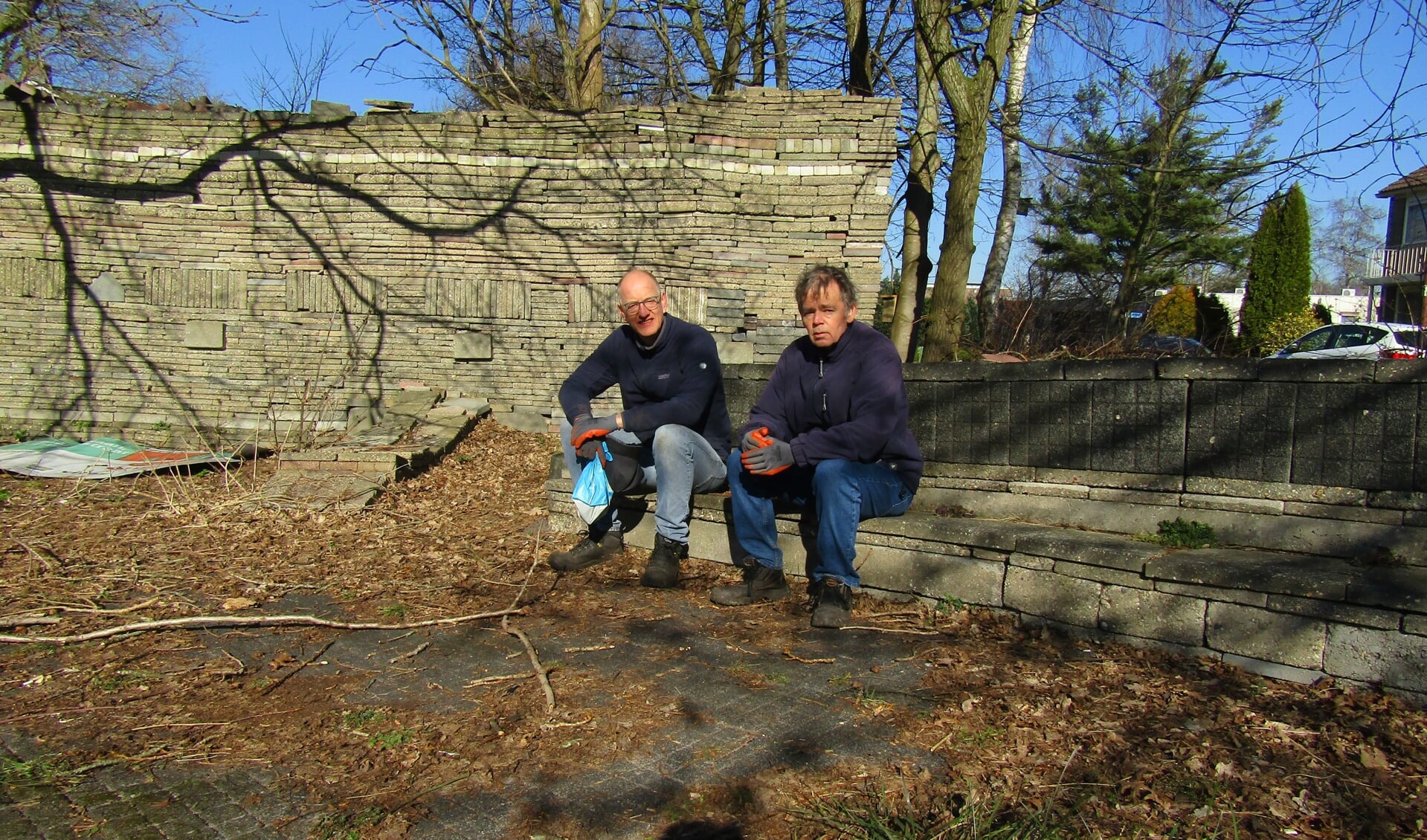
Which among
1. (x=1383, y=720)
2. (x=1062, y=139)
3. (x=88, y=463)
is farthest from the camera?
(x=1062, y=139)

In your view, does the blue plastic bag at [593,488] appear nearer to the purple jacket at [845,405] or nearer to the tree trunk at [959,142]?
the purple jacket at [845,405]

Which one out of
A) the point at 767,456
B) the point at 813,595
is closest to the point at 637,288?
the point at 767,456

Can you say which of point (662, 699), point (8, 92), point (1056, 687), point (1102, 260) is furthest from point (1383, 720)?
point (1102, 260)

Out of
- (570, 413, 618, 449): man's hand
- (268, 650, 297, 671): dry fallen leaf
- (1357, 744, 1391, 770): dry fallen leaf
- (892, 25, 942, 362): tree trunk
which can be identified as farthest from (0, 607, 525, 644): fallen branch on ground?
(892, 25, 942, 362): tree trunk

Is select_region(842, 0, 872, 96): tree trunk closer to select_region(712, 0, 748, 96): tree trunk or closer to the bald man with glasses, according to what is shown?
select_region(712, 0, 748, 96): tree trunk

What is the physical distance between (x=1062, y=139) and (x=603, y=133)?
1245 cm

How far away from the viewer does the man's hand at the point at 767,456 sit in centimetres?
408

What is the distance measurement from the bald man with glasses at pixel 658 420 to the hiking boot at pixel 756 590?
0.38 m

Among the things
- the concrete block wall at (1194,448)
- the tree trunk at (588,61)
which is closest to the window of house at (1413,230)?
the tree trunk at (588,61)

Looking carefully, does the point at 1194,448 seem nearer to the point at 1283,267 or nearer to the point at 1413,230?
the point at 1283,267

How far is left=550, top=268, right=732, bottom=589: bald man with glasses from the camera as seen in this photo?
4668 millimetres

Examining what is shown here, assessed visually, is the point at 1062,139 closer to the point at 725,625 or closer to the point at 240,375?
the point at 240,375

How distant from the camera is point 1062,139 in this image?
18.7 metres

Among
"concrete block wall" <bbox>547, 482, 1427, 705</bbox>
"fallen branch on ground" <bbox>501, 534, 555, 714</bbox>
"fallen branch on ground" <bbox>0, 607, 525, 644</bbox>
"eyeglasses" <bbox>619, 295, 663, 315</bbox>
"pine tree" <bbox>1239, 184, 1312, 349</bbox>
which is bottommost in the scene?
"fallen branch on ground" <bbox>0, 607, 525, 644</bbox>
